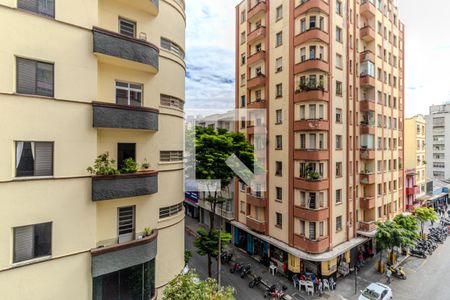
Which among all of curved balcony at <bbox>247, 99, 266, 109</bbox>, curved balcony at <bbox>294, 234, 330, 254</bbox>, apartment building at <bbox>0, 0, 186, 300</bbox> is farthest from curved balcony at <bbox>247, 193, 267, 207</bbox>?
apartment building at <bbox>0, 0, 186, 300</bbox>

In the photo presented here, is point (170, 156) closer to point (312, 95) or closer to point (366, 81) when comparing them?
point (312, 95)

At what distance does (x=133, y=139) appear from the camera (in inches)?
462

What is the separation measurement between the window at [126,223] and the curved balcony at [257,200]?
48.4ft

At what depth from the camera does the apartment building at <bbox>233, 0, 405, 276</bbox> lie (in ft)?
66.6

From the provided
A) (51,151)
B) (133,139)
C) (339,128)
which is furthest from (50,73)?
(339,128)

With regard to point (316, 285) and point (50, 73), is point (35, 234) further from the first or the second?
point (316, 285)

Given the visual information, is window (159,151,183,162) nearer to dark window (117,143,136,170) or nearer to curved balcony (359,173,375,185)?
dark window (117,143,136,170)

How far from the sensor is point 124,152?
1151 cm

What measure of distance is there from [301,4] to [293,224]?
1950 cm

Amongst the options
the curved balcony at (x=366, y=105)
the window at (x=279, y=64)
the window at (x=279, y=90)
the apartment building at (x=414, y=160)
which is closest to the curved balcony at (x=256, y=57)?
the window at (x=279, y=64)

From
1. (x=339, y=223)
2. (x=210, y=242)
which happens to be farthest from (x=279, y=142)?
(x=210, y=242)

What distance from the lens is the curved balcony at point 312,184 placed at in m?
19.7

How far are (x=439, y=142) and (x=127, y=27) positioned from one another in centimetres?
6936

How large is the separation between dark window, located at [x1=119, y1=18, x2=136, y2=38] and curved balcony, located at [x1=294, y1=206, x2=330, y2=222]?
1781 cm
